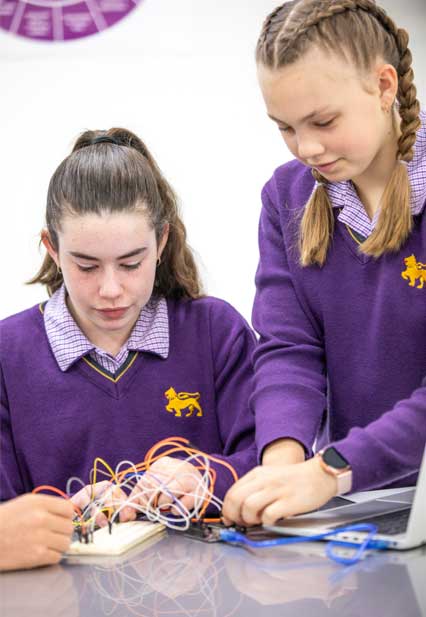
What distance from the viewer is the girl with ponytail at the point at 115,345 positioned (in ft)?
4.17

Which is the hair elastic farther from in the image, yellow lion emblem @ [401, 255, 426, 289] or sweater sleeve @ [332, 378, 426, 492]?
sweater sleeve @ [332, 378, 426, 492]

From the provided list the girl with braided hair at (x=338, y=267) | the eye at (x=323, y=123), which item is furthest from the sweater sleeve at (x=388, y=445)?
the eye at (x=323, y=123)

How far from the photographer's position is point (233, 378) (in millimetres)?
1390

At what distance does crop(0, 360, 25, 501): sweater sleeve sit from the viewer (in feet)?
4.30

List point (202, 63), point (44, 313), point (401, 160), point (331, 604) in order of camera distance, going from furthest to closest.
A: point (202, 63) → point (44, 313) → point (401, 160) → point (331, 604)

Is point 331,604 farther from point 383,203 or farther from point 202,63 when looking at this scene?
point 202,63

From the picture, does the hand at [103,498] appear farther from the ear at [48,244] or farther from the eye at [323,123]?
the eye at [323,123]

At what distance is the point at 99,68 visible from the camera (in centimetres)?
174

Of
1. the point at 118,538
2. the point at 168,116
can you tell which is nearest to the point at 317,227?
the point at 118,538

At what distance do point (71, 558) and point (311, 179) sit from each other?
659 mm

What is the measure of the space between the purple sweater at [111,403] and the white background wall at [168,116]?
0.30 m

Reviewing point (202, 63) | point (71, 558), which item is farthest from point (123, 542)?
point (202, 63)

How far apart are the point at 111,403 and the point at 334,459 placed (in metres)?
0.46

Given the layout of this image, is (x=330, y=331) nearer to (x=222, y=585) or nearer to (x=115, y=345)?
(x=115, y=345)
